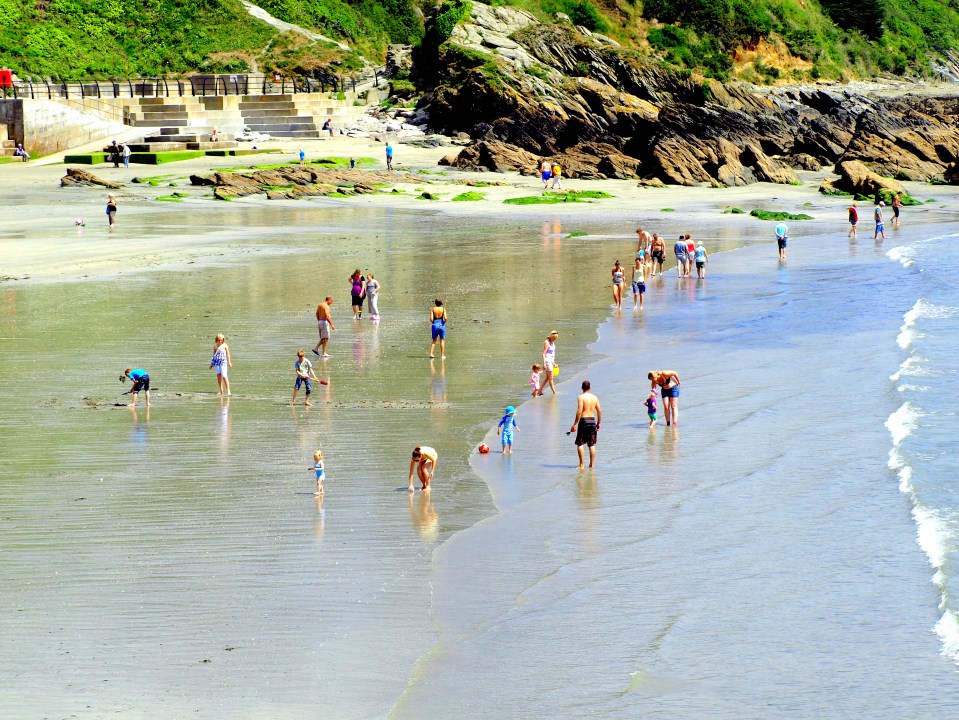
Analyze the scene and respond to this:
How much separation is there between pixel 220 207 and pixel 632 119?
27237 millimetres

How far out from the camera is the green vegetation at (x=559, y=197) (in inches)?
2014

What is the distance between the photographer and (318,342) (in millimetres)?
22531

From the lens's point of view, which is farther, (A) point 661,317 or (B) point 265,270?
(B) point 265,270

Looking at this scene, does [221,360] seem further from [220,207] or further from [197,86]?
[197,86]

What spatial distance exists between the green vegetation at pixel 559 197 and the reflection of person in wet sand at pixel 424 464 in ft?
123

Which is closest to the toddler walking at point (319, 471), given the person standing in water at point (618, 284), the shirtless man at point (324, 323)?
the shirtless man at point (324, 323)

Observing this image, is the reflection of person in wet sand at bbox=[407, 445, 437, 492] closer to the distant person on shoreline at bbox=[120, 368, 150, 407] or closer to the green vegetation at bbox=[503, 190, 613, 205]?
the distant person on shoreline at bbox=[120, 368, 150, 407]

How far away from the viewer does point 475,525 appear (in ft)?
43.0

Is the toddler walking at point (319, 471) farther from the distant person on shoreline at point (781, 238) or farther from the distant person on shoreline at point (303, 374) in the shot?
the distant person on shoreline at point (781, 238)

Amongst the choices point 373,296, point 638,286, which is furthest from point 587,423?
point 638,286

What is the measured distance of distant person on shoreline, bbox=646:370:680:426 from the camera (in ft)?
55.5

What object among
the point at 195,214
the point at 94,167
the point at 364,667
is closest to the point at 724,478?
the point at 364,667

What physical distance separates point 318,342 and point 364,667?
13.3 m

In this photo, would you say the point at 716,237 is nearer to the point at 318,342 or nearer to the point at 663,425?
the point at 318,342
